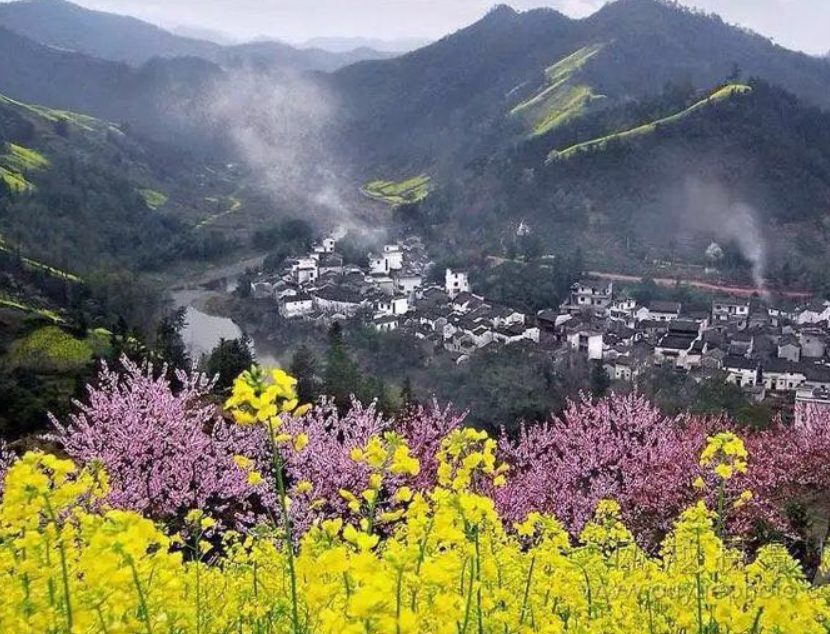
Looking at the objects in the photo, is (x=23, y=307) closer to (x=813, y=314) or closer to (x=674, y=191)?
(x=813, y=314)

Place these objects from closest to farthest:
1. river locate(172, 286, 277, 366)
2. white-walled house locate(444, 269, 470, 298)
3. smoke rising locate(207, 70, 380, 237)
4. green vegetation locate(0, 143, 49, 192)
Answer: river locate(172, 286, 277, 366), white-walled house locate(444, 269, 470, 298), green vegetation locate(0, 143, 49, 192), smoke rising locate(207, 70, 380, 237)

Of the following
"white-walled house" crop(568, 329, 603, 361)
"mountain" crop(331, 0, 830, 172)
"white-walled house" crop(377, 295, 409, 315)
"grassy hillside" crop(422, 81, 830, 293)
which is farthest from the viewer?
"mountain" crop(331, 0, 830, 172)

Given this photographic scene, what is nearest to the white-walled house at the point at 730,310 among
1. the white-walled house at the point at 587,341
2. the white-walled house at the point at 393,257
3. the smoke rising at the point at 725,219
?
the white-walled house at the point at 587,341

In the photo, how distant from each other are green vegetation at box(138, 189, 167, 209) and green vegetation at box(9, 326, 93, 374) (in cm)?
4605

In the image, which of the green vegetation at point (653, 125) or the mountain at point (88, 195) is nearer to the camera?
the mountain at point (88, 195)

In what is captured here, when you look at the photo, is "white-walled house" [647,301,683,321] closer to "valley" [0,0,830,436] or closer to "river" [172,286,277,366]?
"valley" [0,0,830,436]

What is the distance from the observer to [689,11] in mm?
104000

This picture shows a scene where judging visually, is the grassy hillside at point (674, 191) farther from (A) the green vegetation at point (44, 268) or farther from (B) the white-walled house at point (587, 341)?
(A) the green vegetation at point (44, 268)

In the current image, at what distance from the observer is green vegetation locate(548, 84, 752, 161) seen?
6250 centimetres

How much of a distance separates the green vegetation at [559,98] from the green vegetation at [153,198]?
3594 centimetres

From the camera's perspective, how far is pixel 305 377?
21.3 m

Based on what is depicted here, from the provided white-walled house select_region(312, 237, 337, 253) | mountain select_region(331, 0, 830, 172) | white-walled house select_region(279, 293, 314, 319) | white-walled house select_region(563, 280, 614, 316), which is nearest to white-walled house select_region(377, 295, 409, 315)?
white-walled house select_region(279, 293, 314, 319)

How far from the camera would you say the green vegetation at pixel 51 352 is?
19.9m

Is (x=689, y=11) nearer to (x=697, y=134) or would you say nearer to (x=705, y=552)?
(x=697, y=134)
